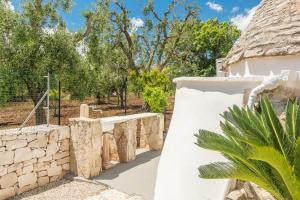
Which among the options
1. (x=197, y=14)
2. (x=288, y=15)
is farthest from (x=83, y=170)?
(x=197, y=14)

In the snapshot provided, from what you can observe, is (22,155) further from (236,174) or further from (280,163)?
(280,163)

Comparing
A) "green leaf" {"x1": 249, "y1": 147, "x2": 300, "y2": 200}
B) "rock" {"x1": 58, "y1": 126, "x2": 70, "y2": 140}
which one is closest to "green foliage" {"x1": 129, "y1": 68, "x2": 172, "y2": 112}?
"rock" {"x1": 58, "y1": 126, "x2": 70, "y2": 140}

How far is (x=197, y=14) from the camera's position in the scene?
24.8m

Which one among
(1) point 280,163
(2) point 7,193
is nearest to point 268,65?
(1) point 280,163

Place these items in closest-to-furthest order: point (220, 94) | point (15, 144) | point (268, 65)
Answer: point (220, 94) → point (268, 65) → point (15, 144)

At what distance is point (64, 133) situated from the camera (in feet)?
31.8

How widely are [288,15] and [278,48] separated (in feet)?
4.14

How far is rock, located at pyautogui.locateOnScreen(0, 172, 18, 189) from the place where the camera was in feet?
27.0

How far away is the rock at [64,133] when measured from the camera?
956cm

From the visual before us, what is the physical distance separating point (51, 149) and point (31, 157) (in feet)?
2.26

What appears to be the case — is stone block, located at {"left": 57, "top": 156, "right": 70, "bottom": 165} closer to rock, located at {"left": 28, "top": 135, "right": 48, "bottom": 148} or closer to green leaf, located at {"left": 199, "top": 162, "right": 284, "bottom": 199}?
rock, located at {"left": 28, "top": 135, "right": 48, "bottom": 148}

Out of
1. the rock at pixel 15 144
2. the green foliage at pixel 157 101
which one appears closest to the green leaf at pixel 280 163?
the rock at pixel 15 144

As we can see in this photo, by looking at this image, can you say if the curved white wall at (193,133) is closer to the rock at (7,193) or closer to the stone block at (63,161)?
the stone block at (63,161)

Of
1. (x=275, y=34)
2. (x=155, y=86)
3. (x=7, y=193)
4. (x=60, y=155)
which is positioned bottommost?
(x=7, y=193)
